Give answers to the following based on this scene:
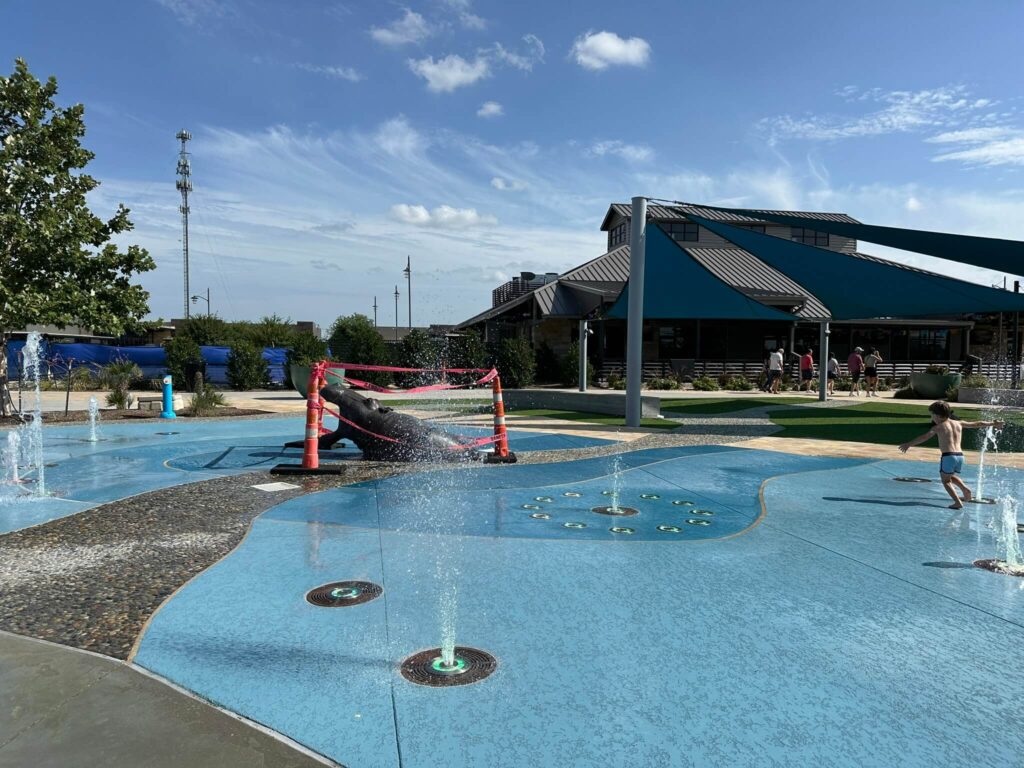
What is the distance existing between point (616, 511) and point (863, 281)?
44.9 feet

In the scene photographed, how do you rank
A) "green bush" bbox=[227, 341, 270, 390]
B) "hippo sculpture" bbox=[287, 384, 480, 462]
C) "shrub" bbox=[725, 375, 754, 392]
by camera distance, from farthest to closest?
"shrub" bbox=[725, 375, 754, 392]
"green bush" bbox=[227, 341, 270, 390]
"hippo sculpture" bbox=[287, 384, 480, 462]

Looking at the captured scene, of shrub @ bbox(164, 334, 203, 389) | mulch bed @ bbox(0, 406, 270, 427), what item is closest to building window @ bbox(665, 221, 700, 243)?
shrub @ bbox(164, 334, 203, 389)

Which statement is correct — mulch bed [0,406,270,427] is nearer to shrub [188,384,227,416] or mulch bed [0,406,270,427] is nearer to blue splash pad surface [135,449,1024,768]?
shrub [188,384,227,416]

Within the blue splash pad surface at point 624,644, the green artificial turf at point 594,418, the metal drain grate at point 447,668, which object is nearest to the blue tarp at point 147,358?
the green artificial turf at point 594,418

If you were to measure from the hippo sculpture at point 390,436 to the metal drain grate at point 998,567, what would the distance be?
20.9ft

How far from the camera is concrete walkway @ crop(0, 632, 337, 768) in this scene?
254 centimetres

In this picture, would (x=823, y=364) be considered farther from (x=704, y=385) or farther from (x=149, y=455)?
(x=149, y=455)

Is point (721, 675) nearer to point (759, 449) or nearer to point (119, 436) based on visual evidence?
point (759, 449)

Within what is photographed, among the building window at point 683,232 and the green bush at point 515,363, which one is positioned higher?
the building window at point 683,232

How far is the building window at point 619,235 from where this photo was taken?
40.5m

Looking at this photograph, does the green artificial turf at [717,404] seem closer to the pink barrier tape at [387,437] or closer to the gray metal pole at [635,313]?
the gray metal pole at [635,313]

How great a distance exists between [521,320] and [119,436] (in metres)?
26.6

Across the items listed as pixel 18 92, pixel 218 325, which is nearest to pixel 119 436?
pixel 18 92

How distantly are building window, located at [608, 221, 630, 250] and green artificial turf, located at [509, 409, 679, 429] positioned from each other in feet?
78.3
